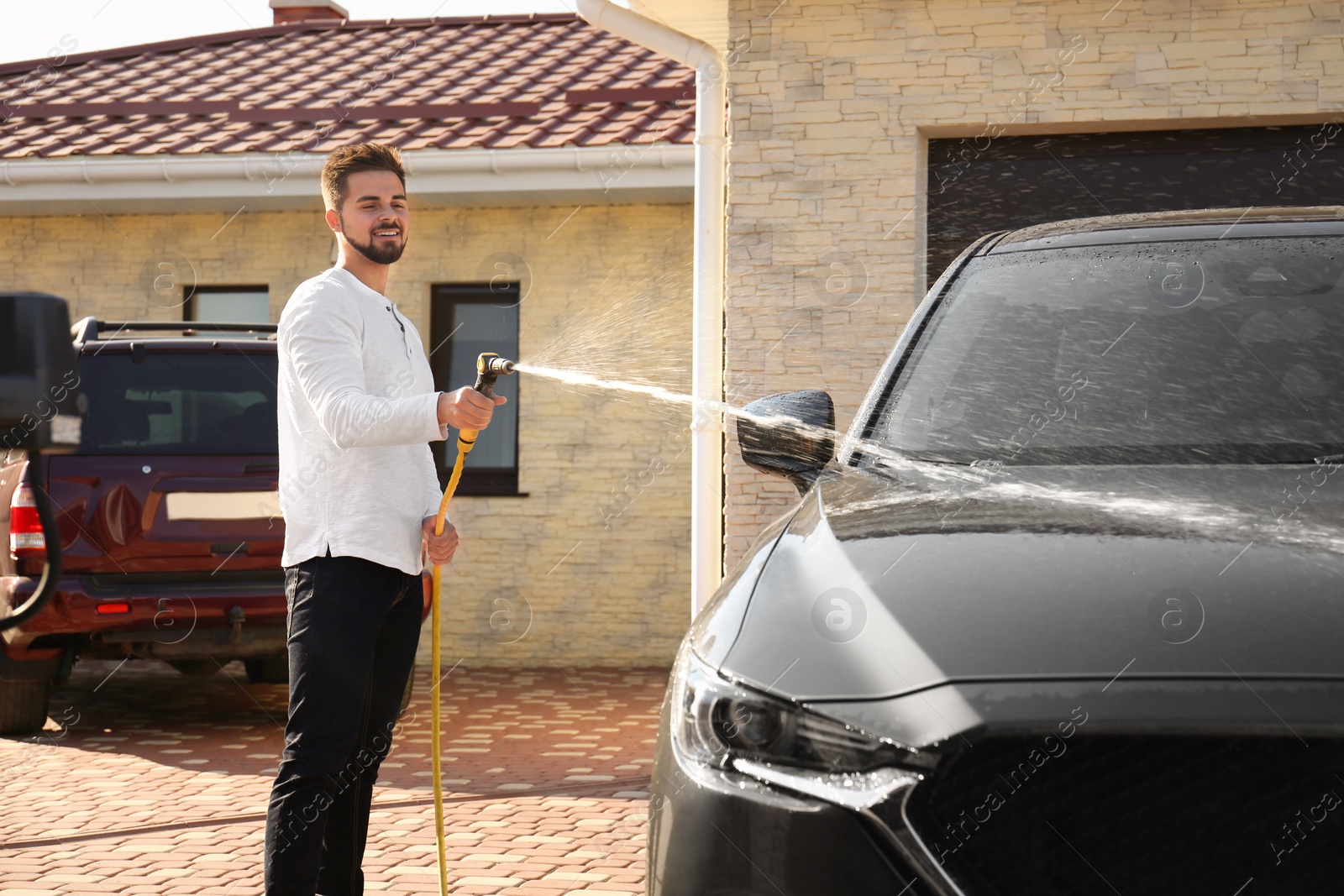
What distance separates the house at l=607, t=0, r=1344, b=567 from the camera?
22.7 feet

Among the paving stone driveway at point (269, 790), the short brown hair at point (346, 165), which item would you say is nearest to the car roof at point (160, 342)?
the paving stone driveway at point (269, 790)

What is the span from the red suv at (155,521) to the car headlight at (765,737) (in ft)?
17.3

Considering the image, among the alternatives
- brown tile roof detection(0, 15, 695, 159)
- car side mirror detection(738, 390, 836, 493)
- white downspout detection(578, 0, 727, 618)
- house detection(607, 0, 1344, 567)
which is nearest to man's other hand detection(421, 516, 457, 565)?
car side mirror detection(738, 390, 836, 493)

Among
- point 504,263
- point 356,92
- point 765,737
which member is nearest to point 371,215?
point 765,737

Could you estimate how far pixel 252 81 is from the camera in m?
13.3

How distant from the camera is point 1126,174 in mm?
7090

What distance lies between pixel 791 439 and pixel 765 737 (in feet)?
4.15

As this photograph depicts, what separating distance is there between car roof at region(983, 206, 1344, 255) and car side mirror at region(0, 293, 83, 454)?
2579mm

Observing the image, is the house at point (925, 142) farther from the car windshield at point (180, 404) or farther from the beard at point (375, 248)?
the beard at point (375, 248)

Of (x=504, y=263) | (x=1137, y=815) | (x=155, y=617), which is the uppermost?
(x=504, y=263)

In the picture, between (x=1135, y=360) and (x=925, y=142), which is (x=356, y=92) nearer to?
(x=925, y=142)

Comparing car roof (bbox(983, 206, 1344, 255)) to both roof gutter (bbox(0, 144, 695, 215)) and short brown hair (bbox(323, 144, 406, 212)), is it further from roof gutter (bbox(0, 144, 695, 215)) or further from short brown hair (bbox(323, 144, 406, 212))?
roof gutter (bbox(0, 144, 695, 215))

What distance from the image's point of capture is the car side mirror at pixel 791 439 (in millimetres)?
3262

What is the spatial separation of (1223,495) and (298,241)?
989 cm
